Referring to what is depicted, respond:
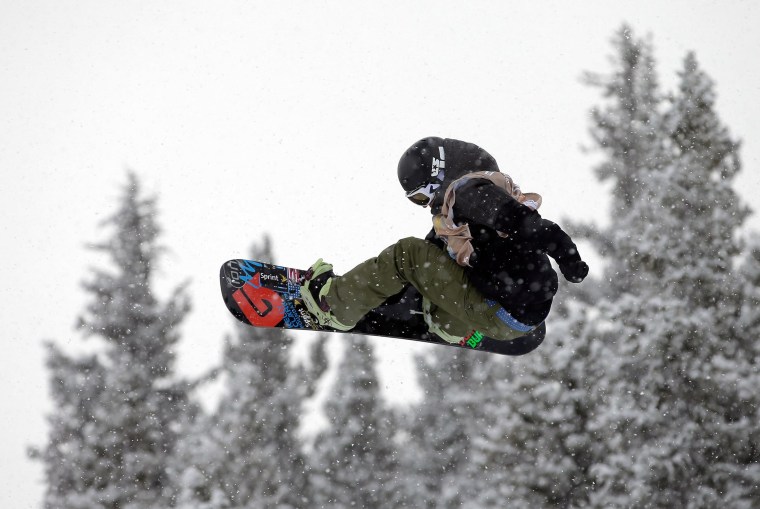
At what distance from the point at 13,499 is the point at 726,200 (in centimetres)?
2388

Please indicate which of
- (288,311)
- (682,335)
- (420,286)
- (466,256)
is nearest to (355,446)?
(682,335)

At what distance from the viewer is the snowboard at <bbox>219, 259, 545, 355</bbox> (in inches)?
214

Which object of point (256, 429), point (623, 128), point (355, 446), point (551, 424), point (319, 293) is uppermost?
point (623, 128)

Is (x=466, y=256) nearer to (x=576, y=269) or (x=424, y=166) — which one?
(x=424, y=166)

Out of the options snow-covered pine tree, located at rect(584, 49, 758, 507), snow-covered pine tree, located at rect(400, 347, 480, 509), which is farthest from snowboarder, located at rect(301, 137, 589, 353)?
snow-covered pine tree, located at rect(400, 347, 480, 509)

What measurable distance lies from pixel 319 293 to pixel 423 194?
1221 mm

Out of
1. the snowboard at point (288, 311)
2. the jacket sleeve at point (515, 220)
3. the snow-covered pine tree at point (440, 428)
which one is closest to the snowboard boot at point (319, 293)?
the snowboard at point (288, 311)

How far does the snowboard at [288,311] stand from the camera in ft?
17.9

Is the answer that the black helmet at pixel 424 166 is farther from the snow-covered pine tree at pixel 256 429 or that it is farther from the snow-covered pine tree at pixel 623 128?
the snow-covered pine tree at pixel 256 429

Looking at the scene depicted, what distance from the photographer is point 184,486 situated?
14.1m

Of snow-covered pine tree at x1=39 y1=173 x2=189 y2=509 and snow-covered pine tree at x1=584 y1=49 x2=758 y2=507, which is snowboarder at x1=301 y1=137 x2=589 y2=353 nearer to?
snow-covered pine tree at x1=584 y1=49 x2=758 y2=507

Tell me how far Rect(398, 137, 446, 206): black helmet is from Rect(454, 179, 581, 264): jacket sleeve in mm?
395

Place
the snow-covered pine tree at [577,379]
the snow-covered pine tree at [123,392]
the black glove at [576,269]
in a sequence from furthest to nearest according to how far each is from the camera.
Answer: the snow-covered pine tree at [123,392] < the snow-covered pine tree at [577,379] < the black glove at [576,269]

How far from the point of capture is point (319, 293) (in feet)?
16.6
